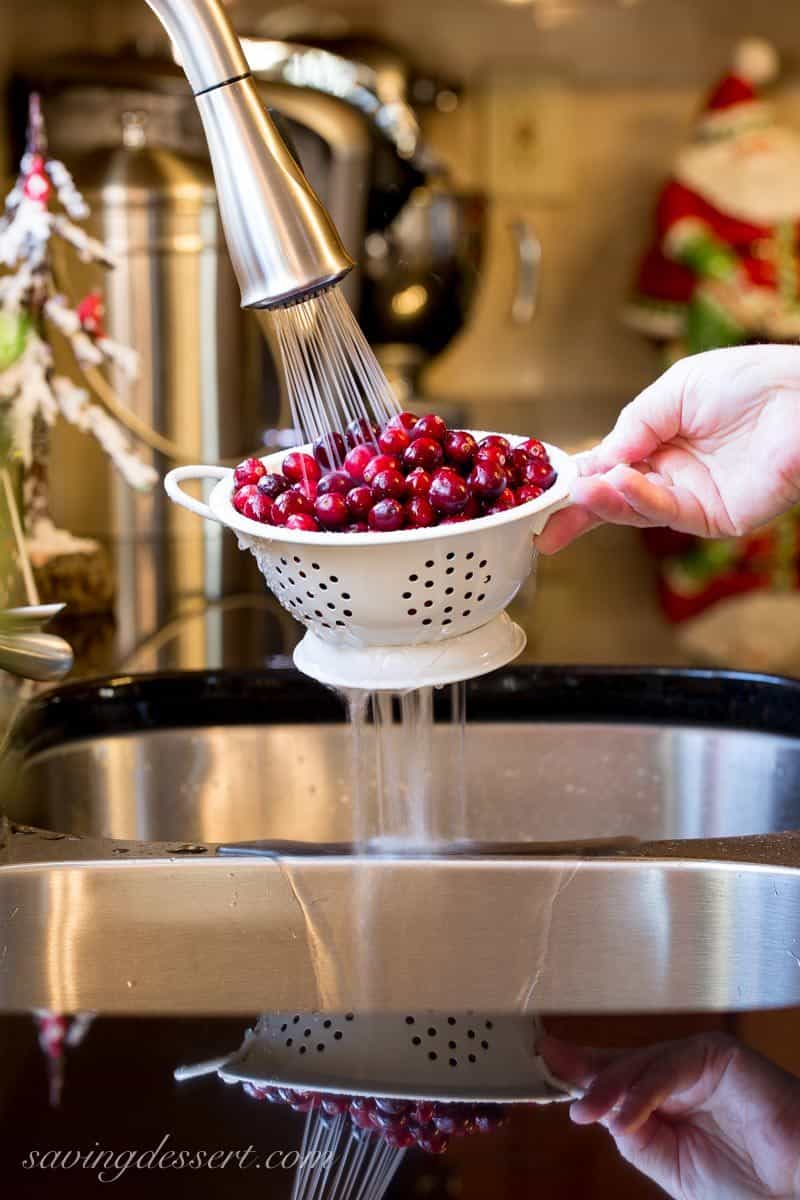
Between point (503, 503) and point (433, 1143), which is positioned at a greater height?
point (503, 503)

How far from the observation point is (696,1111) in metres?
0.45

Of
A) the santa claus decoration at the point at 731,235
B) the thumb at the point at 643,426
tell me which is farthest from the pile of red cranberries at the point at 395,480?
the santa claus decoration at the point at 731,235

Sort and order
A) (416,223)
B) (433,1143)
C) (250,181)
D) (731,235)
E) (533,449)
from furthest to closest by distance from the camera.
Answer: (731,235), (416,223), (533,449), (250,181), (433,1143)

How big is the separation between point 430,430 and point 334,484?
5 cm

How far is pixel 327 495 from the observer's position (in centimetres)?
62

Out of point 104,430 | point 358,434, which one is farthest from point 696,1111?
point 104,430

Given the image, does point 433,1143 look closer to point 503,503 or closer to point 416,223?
point 503,503

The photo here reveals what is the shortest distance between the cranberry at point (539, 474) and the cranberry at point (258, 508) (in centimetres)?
11

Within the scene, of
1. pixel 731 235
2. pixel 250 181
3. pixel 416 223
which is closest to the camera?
pixel 250 181

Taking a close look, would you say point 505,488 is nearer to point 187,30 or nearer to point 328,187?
point 187,30

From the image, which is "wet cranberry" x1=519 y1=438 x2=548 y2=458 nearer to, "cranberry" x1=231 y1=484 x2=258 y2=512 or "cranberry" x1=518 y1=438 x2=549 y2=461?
"cranberry" x1=518 y1=438 x2=549 y2=461

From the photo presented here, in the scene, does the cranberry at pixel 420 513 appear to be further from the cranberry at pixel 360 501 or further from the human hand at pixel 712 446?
the human hand at pixel 712 446

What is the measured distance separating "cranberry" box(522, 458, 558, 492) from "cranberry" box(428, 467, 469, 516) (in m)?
0.05

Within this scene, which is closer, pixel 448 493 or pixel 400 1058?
pixel 400 1058
